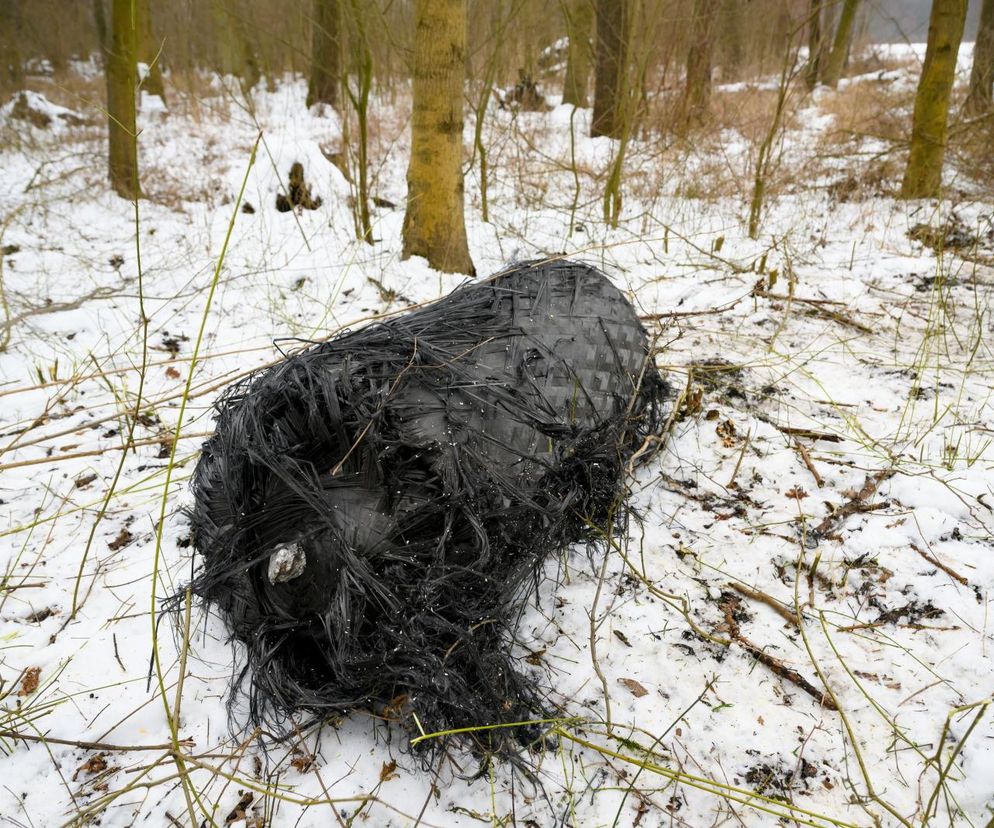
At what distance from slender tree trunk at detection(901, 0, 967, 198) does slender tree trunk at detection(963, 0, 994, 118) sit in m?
1.38

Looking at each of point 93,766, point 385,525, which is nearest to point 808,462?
point 385,525

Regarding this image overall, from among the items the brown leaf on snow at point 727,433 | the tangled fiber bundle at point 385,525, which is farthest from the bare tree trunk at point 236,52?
the tangled fiber bundle at point 385,525

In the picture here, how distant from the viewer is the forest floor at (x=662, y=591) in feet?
3.86

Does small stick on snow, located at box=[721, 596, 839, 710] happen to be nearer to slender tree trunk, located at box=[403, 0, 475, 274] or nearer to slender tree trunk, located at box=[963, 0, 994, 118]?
slender tree trunk, located at box=[403, 0, 475, 274]

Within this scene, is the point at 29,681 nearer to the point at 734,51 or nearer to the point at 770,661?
the point at 770,661

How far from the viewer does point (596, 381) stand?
1665 mm

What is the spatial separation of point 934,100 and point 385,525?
17.8ft

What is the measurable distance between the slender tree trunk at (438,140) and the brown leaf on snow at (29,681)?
2.88 m

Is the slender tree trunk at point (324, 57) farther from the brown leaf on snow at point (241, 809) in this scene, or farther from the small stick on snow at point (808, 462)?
the brown leaf on snow at point (241, 809)

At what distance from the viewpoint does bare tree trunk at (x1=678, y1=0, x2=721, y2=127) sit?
19.7ft

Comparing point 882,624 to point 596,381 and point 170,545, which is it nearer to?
point 596,381

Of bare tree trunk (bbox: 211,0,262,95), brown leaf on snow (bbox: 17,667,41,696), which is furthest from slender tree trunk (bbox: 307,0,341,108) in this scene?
brown leaf on snow (bbox: 17,667,41,696)

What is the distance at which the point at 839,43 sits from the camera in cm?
1035

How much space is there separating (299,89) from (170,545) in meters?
12.1
